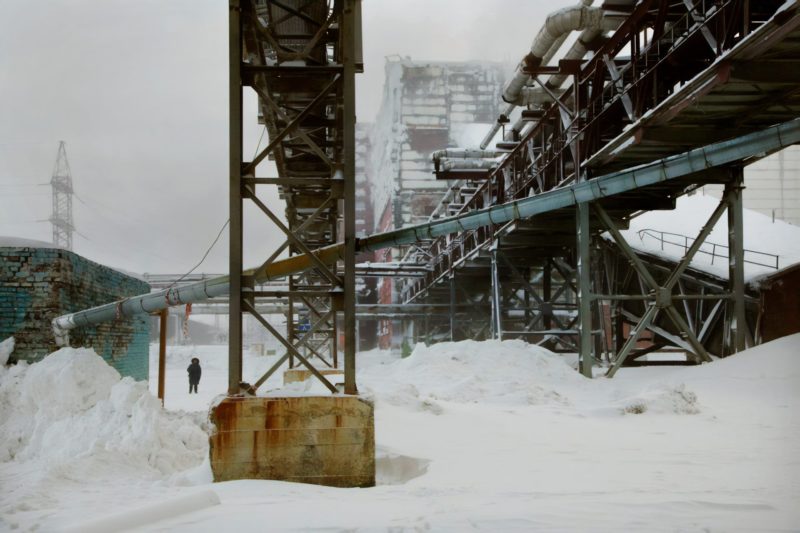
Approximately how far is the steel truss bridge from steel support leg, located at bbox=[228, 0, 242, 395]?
0.05 ft

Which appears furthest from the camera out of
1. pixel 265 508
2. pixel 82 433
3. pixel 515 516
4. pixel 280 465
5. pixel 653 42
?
pixel 653 42

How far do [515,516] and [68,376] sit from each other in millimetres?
6579

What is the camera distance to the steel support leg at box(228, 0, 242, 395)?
6.12 metres

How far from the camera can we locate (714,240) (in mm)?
19422

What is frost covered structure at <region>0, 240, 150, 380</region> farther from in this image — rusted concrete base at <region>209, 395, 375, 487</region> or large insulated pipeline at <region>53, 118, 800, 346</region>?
rusted concrete base at <region>209, 395, 375, 487</region>

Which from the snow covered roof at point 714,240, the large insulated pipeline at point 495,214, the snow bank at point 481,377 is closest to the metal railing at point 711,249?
the snow covered roof at point 714,240

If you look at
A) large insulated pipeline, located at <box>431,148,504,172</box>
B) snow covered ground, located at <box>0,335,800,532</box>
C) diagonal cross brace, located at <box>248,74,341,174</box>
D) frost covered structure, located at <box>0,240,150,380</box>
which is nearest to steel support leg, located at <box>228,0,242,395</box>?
diagonal cross brace, located at <box>248,74,341,174</box>

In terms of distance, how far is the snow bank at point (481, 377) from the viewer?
34.2 feet

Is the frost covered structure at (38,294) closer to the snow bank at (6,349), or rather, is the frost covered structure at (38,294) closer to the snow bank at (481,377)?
the snow bank at (6,349)

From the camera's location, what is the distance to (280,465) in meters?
5.64

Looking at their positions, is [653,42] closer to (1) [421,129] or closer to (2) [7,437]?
(2) [7,437]

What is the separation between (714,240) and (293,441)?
56.5 ft

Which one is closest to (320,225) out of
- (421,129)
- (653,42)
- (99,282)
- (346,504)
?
(99,282)

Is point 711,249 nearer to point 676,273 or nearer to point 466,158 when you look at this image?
point 676,273
